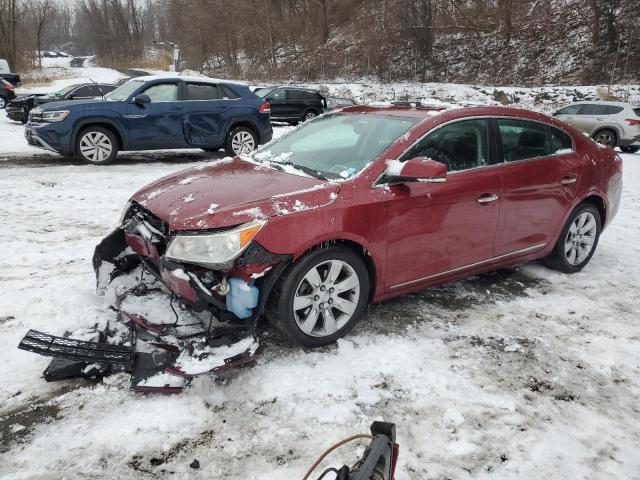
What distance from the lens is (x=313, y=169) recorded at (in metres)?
3.62

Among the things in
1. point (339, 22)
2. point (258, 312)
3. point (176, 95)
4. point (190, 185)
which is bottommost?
point (258, 312)

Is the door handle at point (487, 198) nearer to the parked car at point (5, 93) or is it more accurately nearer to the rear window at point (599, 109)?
the rear window at point (599, 109)

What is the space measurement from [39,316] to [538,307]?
3.72 metres

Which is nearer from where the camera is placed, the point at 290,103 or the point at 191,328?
the point at 191,328

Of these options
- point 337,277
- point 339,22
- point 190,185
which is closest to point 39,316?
point 190,185

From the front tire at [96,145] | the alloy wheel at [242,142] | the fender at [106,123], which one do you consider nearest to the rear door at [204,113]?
the alloy wheel at [242,142]

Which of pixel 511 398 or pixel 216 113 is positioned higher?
pixel 216 113

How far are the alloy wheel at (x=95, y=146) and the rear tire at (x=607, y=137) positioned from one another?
14008mm

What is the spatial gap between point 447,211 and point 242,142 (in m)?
7.52

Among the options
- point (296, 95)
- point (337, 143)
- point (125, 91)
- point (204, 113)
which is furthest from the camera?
point (296, 95)

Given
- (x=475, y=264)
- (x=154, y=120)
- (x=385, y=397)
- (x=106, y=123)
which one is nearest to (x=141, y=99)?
(x=154, y=120)

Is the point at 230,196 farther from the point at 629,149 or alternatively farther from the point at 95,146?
the point at 629,149

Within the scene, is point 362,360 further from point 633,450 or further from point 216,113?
point 216,113

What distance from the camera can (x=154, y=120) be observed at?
30.6 feet
